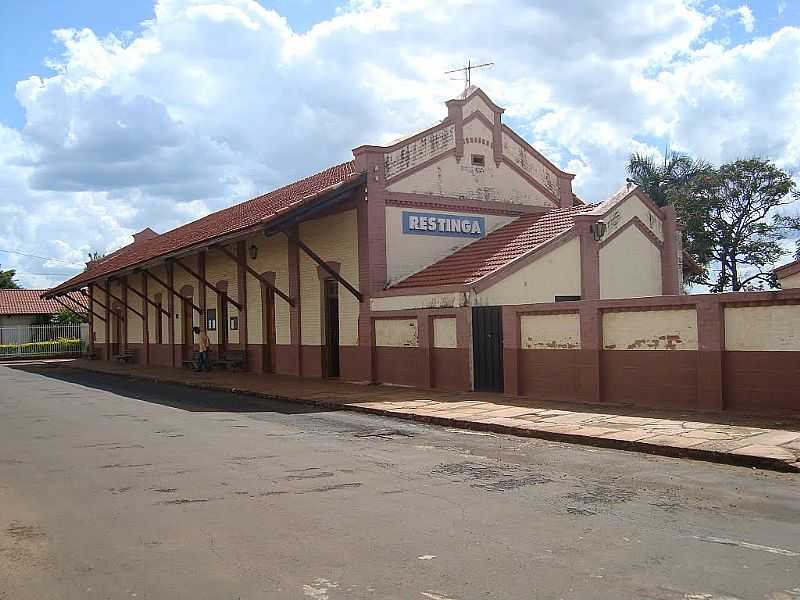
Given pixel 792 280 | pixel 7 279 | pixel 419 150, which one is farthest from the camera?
pixel 7 279

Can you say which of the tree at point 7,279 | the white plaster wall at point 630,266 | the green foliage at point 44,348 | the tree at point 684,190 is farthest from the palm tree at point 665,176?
the tree at point 7,279

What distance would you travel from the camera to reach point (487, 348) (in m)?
16.0

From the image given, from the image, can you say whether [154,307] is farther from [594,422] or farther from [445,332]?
[594,422]

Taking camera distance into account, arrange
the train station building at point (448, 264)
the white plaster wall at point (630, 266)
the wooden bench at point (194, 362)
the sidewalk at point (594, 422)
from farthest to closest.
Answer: the wooden bench at point (194, 362)
the white plaster wall at point (630, 266)
the train station building at point (448, 264)
the sidewalk at point (594, 422)

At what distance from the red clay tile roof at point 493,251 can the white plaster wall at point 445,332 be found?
908 mm

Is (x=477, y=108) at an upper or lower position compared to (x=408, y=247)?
upper

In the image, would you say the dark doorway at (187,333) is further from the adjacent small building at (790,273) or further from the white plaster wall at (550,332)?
the adjacent small building at (790,273)

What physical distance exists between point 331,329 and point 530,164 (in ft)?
24.6

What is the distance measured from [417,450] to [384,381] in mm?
8661

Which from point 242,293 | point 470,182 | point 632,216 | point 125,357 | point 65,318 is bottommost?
point 125,357

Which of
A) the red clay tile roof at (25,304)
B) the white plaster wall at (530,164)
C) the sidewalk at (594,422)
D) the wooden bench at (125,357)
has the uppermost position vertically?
the white plaster wall at (530,164)

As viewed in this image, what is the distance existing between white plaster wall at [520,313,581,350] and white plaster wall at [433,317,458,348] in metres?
1.76

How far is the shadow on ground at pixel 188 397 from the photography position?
15.3m

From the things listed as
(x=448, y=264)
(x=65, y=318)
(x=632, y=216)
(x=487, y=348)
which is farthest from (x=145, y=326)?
(x=65, y=318)
